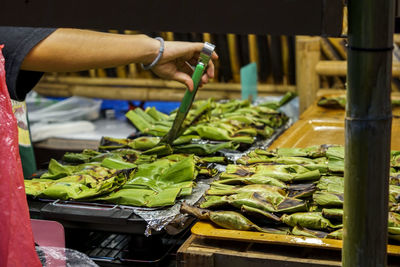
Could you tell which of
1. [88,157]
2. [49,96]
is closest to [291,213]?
[88,157]

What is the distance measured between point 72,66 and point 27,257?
67 centimetres

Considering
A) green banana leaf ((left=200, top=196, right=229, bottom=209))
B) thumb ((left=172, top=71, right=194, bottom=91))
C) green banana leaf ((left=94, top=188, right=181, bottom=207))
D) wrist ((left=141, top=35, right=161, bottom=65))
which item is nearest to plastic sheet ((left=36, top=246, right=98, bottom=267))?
green banana leaf ((left=94, top=188, right=181, bottom=207))

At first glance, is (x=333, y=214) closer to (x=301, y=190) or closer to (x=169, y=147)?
(x=301, y=190)

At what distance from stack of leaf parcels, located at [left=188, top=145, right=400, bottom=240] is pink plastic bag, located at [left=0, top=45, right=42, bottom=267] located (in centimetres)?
58

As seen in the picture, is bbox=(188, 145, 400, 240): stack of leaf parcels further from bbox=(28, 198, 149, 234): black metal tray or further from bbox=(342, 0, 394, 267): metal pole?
bbox=(342, 0, 394, 267): metal pole

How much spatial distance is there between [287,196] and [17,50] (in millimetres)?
1016

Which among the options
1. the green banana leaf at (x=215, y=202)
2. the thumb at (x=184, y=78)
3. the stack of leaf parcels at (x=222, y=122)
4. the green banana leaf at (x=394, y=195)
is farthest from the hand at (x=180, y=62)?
the green banana leaf at (x=394, y=195)


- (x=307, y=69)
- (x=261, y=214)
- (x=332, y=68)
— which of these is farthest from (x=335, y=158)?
(x=307, y=69)

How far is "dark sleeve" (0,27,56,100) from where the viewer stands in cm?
158

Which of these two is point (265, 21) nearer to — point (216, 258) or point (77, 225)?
point (216, 258)

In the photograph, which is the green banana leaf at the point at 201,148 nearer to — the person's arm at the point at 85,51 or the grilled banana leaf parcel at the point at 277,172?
the grilled banana leaf parcel at the point at 277,172

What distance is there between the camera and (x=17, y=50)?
160 cm

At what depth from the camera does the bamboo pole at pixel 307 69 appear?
4367 mm

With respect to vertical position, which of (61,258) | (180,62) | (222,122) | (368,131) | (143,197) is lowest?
(61,258)
